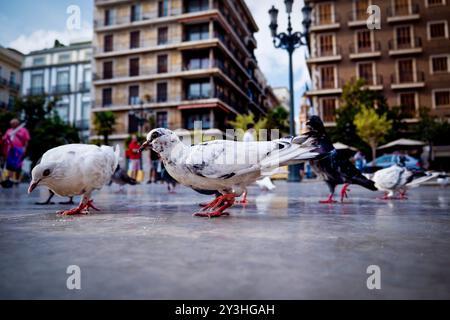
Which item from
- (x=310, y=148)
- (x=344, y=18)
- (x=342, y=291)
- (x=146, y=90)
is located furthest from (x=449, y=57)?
(x=342, y=291)

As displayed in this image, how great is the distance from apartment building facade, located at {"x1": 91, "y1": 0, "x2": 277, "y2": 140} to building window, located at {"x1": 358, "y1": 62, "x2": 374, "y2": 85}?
12.3 m

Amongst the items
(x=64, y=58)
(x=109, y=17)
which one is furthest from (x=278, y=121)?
(x=64, y=58)

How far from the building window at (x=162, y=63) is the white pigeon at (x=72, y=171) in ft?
92.4

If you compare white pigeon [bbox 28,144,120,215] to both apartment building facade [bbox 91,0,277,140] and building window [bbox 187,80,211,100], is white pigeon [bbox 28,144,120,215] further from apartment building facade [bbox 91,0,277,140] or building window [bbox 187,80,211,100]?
building window [bbox 187,80,211,100]

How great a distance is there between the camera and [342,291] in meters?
0.88

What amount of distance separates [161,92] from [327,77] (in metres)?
16.0

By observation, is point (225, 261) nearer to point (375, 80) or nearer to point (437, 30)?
point (375, 80)

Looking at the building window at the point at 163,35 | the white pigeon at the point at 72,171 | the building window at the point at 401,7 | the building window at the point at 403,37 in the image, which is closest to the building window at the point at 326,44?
the building window at the point at 403,37

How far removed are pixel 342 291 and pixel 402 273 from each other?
0.31 m

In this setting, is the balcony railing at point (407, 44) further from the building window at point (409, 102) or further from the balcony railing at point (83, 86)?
the balcony railing at point (83, 86)

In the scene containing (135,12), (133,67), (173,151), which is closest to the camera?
(173,151)

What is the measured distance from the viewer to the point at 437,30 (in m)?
26.2

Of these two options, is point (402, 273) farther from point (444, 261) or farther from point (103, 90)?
point (103, 90)

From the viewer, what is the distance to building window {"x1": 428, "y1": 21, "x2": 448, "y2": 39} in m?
25.9
